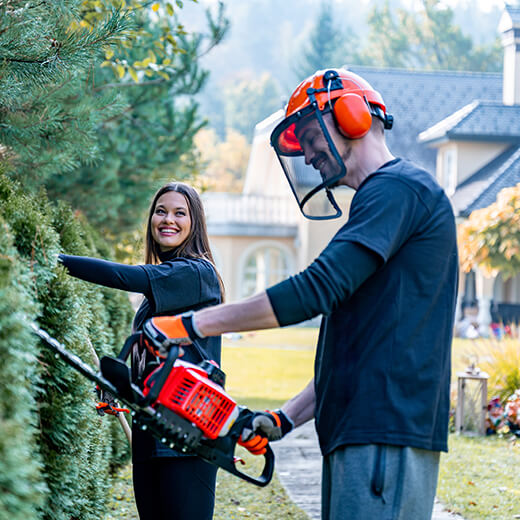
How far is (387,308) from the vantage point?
2490 mm

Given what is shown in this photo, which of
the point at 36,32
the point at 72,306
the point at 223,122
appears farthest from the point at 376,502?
the point at 223,122

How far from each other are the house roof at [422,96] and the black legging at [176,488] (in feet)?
83.2

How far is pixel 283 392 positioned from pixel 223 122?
274ft

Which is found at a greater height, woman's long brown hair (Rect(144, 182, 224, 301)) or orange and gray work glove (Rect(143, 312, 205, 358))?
woman's long brown hair (Rect(144, 182, 224, 301))

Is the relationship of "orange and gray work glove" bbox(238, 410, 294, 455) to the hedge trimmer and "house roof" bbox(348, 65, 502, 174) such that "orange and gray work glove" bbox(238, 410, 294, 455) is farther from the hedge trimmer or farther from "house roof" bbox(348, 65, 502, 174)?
"house roof" bbox(348, 65, 502, 174)

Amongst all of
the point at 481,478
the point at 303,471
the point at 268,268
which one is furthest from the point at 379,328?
the point at 268,268

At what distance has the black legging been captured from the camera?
3322 mm

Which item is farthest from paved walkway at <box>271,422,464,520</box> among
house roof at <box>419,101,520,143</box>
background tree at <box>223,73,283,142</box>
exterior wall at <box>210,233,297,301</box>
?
background tree at <box>223,73,283,142</box>

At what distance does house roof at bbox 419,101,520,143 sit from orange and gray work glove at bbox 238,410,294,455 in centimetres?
2409

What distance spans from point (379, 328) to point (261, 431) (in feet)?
1.99

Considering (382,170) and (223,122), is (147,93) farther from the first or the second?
(223,122)

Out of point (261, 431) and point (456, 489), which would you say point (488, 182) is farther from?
point (261, 431)

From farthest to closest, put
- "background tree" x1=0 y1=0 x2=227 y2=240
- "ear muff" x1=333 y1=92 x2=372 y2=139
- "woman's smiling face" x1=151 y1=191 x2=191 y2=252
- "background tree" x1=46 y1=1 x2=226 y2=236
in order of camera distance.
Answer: "background tree" x1=46 y1=1 x2=226 y2=236 → "woman's smiling face" x1=151 y1=191 x2=191 y2=252 → "background tree" x1=0 y1=0 x2=227 y2=240 → "ear muff" x1=333 y1=92 x2=372 y2=139

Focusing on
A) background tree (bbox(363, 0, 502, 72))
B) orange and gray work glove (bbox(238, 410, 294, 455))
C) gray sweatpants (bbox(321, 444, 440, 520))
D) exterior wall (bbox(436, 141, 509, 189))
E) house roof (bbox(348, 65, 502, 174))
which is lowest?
gray sweatpants (bbox(321, 444, 440, 520))
